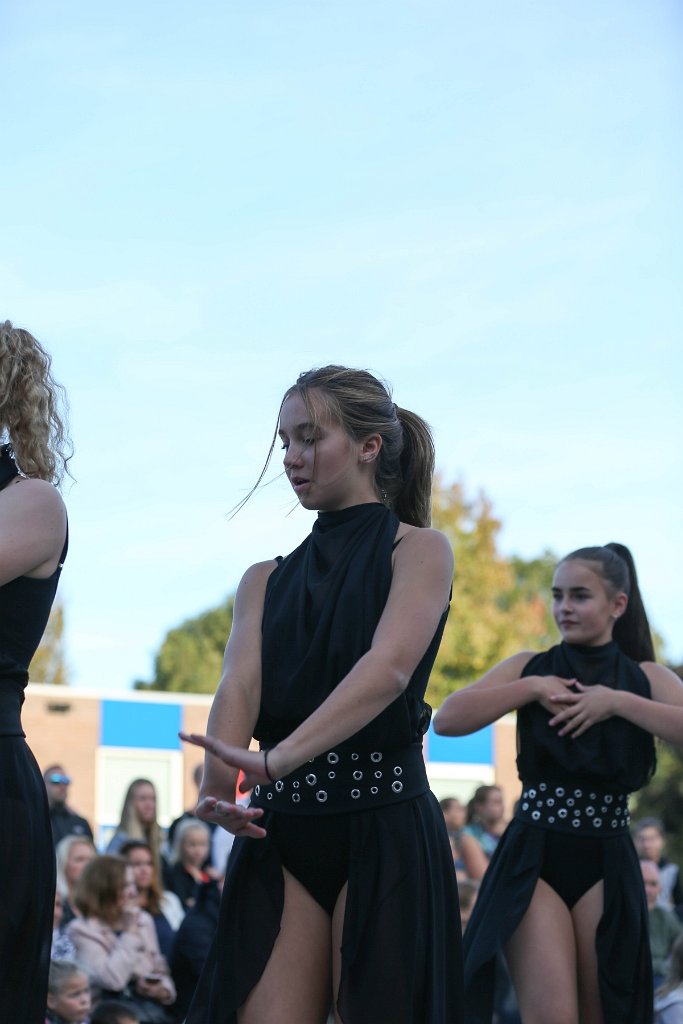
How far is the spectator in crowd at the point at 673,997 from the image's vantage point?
668 cm

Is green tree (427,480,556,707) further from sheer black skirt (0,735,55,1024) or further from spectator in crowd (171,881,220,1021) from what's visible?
sheer black skirt (0,735,55,1024)

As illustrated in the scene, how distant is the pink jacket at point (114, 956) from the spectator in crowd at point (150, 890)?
0.62 metres

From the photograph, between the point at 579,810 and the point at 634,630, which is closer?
the point at 579,810

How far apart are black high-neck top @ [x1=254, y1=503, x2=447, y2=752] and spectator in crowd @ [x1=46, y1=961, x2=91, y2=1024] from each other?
3.59 metres

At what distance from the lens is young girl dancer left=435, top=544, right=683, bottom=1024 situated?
4.72 m

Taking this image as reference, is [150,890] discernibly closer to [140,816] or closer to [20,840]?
[140,816]

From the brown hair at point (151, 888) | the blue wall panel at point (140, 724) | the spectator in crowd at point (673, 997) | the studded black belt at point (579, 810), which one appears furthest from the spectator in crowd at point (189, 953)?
the blue wall panel at point (140, 724)

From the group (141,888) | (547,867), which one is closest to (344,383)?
(547,867)

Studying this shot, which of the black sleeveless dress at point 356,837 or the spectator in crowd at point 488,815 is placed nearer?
the black sleeveless dress at point 356,837

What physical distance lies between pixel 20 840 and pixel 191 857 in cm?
659

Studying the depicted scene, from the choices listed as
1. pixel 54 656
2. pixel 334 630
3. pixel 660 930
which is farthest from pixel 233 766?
pixel 54 656

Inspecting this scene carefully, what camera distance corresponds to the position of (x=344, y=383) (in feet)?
11.4

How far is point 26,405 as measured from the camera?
11.6 feet

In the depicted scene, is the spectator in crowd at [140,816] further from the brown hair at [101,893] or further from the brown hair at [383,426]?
the brown hair at [383,426]
